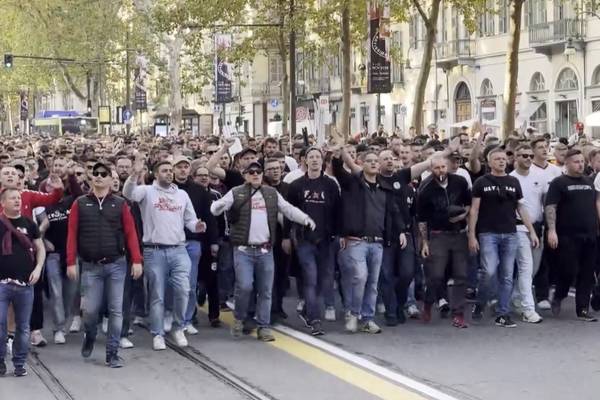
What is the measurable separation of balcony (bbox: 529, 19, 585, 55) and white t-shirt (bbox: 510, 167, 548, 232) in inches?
1337

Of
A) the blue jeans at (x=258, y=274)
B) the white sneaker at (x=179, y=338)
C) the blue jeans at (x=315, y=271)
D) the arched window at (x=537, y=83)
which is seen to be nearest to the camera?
the white sneaker at (x=179, y=338)

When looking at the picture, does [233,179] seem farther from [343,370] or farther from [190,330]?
[343,370]

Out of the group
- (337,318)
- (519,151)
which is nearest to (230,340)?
(337,318)

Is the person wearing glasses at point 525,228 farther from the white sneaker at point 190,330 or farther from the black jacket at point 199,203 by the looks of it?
the white sneaker at point 190,330

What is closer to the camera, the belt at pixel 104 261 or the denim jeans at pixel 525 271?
the belt at pixel 104 261

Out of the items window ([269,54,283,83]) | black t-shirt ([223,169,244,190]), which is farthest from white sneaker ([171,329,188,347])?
window ([269,54,283,83])

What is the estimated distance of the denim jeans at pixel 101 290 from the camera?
35.7 feet

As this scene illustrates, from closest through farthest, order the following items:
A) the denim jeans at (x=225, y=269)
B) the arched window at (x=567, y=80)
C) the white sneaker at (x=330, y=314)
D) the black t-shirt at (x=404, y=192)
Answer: the black t-shirt at (x=404, y=192)
the white sneaker at (x=330, y=314)
the denim jeans at (x=225, y=269)
the arched window at (x=567, y=80)

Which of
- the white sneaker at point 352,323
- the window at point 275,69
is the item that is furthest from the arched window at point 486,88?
the white sneaker at point 352,323

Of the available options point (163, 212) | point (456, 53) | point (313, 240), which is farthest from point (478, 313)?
point (456, 53)

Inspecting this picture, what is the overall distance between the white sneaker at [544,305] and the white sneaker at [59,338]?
5.25m

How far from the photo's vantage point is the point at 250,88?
82.8m

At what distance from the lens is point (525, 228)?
42.2 feet

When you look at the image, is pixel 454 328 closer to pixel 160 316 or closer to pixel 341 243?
pixel 341 243
